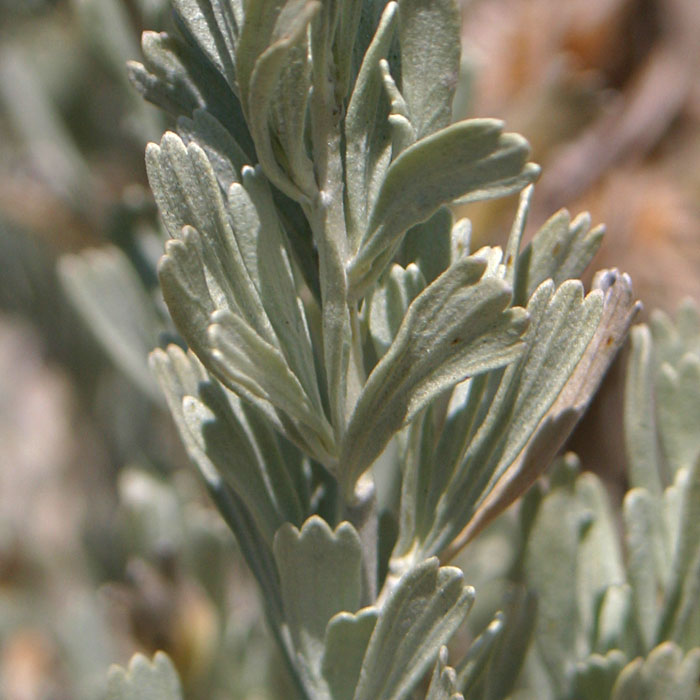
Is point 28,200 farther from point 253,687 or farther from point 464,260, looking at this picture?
point 464,260

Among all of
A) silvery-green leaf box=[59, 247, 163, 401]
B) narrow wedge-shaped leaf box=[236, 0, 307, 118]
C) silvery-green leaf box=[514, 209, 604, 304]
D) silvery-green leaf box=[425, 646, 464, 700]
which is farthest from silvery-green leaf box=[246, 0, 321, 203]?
silvery-green leaf box=[59, 247, 163, 401]

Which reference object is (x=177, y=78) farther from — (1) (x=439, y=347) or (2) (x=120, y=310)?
(2) (x=120, y=310)

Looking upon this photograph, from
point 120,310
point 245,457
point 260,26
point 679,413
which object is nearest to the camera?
point 260,26

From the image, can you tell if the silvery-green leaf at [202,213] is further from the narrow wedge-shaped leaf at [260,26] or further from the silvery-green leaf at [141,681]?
the silvery-green leaf at [141,681]

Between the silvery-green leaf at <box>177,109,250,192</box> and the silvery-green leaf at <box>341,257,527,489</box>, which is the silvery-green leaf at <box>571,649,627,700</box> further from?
the silvery-green leaf at <box>177,109,250,192</box>

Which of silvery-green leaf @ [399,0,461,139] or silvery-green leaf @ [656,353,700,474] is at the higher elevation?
silvery-green leaf @ [399,0,461,139]

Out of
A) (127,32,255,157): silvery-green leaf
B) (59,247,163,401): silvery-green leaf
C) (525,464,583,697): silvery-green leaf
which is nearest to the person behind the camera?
(127,32,255,157): silvery-green leaf

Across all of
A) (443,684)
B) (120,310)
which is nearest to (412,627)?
(443,684)
